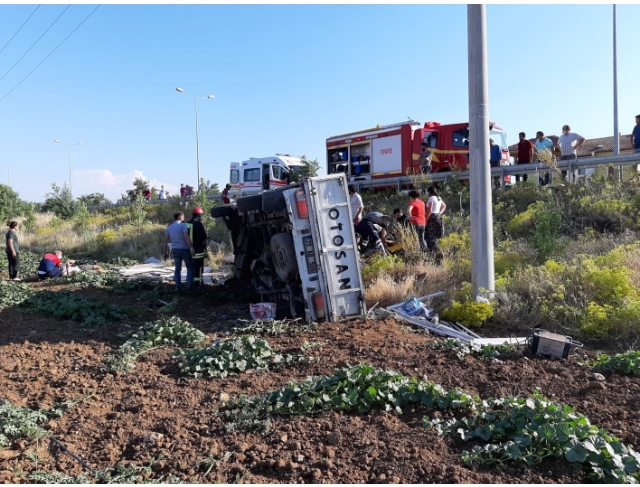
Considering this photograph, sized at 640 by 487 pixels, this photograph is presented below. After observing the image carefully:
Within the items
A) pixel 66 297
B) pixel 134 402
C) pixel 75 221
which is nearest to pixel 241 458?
pixel 134 402

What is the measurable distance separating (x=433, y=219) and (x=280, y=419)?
8.57 metres

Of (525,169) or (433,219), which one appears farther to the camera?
(525,169)

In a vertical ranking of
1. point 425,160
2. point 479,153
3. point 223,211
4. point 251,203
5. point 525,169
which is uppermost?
point 425,160

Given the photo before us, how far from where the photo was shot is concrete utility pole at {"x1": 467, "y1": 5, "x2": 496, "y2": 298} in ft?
26.9

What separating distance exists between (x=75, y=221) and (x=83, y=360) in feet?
92.9

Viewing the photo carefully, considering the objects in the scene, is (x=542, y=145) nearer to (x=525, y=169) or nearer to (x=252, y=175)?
(x=525, y=169)

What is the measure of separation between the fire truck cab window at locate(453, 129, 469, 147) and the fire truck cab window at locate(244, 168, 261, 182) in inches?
497

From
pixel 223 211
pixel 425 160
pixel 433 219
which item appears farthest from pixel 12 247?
pixel 425 160

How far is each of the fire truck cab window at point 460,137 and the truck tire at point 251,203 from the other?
12.8 metres

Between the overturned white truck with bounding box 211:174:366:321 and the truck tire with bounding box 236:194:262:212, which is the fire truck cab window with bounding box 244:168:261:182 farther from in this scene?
the overturned white truck with bounding box 211:174:366:321

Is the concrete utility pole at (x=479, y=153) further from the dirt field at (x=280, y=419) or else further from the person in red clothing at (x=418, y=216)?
the person in red clothing at (x=418, y=216)

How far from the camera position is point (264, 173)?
29.6 meters

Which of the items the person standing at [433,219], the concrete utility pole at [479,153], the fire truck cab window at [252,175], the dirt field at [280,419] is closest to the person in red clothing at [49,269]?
the dirt field at [280,419]

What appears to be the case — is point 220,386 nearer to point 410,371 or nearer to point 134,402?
point 134,402
